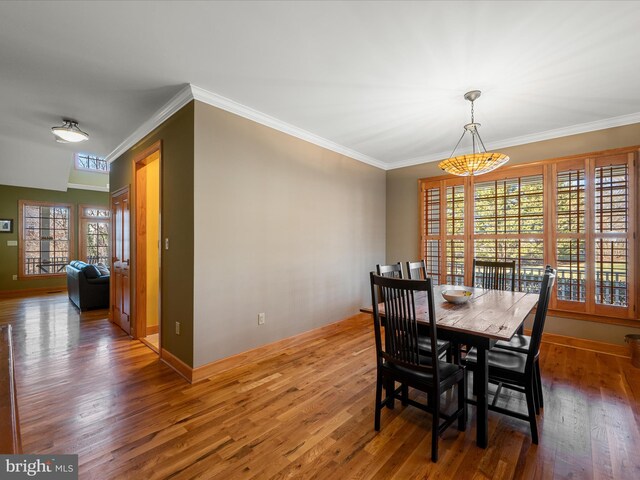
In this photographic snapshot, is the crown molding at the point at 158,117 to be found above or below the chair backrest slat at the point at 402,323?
above

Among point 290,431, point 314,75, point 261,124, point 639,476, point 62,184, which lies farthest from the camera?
point 62,184

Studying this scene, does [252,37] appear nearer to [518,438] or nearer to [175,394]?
[175,394]

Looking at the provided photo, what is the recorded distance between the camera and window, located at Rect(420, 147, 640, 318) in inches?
127

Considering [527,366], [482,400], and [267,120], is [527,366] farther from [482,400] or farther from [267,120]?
[267,120]

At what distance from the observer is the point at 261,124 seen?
3172 mm

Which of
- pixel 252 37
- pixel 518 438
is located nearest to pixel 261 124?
pixel 252 37

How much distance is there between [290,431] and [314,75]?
273 cm

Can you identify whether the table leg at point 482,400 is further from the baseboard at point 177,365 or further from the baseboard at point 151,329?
the baseboard at point 151,329

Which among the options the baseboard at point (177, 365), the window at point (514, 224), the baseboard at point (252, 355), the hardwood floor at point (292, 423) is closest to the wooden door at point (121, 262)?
the hardwood floor at point (292, 423)

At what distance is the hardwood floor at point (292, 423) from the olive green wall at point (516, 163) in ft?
1.14

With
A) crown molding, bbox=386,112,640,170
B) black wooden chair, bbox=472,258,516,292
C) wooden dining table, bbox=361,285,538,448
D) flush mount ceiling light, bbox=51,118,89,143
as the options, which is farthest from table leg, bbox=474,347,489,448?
flush mount ceiling light, bbox=51,118,89,143

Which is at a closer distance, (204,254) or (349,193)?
(204,254)

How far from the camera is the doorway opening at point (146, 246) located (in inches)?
142

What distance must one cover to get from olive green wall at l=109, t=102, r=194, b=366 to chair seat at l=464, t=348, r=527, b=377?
7.57 ft
